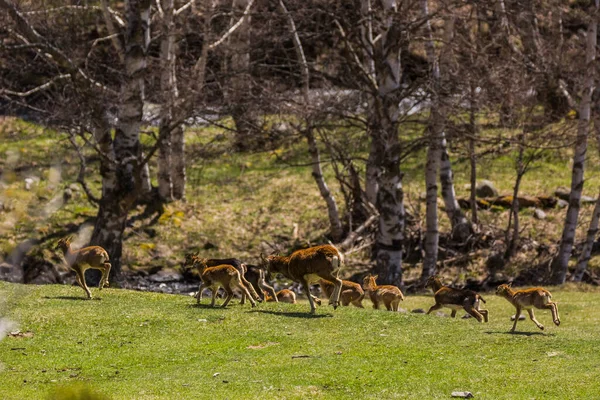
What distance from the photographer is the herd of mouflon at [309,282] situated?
15984mm

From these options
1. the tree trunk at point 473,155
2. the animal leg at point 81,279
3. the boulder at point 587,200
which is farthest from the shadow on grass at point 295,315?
the boulder at point 587,200

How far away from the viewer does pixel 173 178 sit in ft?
122

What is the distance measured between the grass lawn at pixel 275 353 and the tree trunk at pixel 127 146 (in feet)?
19.8

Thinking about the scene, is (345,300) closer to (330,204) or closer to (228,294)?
(228,294)

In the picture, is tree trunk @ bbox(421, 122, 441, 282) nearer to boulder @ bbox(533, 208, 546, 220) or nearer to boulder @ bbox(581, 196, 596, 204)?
boulder @ bbox(533, 208, 546, 220)

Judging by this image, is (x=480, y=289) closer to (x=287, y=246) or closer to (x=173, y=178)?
(x=287, y=246)

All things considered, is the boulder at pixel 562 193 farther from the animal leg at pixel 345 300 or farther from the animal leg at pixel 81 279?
the animal leg at pixel 81 279

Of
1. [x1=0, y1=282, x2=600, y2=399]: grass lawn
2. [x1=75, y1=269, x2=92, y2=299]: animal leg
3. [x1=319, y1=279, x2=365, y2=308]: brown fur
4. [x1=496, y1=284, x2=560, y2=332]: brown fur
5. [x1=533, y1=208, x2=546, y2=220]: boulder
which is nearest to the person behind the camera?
[x1=0, y1=282, x2=600, y2=399]: grass lawn

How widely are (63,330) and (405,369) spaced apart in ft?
19.0

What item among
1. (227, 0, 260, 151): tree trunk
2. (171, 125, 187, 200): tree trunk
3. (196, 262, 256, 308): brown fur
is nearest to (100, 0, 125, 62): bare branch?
(227, 0, 260, 151): tree trunk

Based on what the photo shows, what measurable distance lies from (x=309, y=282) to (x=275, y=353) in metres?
2.61

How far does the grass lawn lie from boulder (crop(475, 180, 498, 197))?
19.1 m

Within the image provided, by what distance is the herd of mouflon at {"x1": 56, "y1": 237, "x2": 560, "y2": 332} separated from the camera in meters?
16.0

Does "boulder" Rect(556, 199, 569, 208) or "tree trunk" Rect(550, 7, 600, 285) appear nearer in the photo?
"tree trunk" Rect(550, 7, 600, 285)
